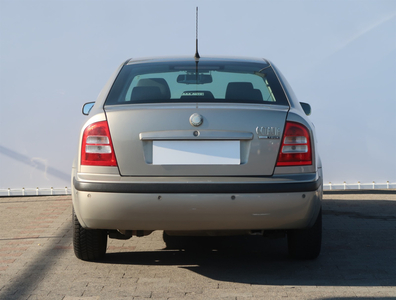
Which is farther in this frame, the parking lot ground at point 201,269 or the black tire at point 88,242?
the black tire at point 88,242

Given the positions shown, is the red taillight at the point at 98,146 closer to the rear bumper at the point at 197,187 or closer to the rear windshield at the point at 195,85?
the rear bumper at the point at 197,187

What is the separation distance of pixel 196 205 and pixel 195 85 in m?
1.29

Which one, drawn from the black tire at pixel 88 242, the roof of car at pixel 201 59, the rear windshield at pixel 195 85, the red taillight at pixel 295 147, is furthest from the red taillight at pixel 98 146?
the roof of car at pixel 201 59

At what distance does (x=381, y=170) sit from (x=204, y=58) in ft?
13.7

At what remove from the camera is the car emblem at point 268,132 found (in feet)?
10.9

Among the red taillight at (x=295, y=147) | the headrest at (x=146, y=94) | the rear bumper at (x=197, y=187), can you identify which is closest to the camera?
the rear bumper at (x=197, y=187)

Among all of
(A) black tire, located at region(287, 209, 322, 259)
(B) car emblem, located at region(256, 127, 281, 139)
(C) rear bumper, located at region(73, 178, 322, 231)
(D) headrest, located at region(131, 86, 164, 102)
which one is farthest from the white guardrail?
(B) car emblem, located at region(256, 127, 281, 139)

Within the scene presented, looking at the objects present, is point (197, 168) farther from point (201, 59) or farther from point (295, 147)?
point (201, 59)

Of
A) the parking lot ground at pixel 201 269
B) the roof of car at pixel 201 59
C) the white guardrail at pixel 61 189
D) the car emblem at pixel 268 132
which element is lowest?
the white guardrail at pixel 61 189

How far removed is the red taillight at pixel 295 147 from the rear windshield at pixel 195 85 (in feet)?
0.98

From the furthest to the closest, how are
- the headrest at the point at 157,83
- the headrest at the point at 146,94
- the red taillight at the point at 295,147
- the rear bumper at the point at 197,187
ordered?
the headrest at the point at 157,83, the headrest at the point at 146,94, the red taillight at the point at 295,147, the rear bumper at the point at 197,187

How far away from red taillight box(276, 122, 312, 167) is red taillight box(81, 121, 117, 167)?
1.01 m

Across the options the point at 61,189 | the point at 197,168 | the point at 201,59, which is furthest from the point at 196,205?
the point at 61,189

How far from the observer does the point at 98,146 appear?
337cm
